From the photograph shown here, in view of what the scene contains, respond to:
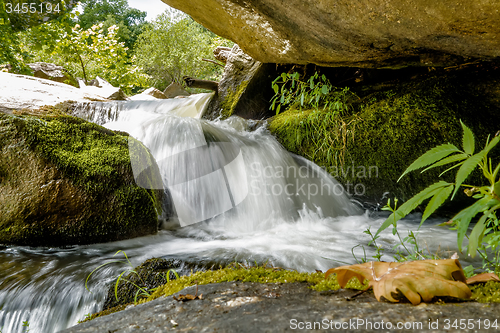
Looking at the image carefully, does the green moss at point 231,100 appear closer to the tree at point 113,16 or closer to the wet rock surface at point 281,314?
the wet rock surface at point 281,314

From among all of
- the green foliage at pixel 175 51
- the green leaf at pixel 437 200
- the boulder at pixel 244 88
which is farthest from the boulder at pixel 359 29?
the green foliage at pixel 175 51

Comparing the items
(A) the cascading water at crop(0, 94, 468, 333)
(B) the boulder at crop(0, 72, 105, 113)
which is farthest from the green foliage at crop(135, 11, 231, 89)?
(A) the cascading water at crop(0, 94, 468, 333)

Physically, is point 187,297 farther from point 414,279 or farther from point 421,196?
Result: point 421,196

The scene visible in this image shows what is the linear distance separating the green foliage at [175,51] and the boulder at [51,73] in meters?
9.50

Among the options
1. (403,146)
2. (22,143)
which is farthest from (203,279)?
(403,146)

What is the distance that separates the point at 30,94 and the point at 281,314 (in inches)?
264

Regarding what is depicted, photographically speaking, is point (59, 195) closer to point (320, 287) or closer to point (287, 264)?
point (287, 264)

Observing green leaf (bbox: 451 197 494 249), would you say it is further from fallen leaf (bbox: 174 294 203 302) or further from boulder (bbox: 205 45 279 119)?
boulder (bbox: 205 45 279 119)

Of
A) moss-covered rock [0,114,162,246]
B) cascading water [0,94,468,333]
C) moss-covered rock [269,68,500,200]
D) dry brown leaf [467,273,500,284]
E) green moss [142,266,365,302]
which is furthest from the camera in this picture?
moss-covered rock [269,68,500,200]

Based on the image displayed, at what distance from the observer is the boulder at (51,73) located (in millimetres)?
13594

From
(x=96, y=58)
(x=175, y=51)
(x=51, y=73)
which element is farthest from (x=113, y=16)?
(x=51, y=73)

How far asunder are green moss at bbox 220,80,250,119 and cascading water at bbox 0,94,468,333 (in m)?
0.48

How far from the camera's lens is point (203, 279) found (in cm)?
149

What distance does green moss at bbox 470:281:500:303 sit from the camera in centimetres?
94
